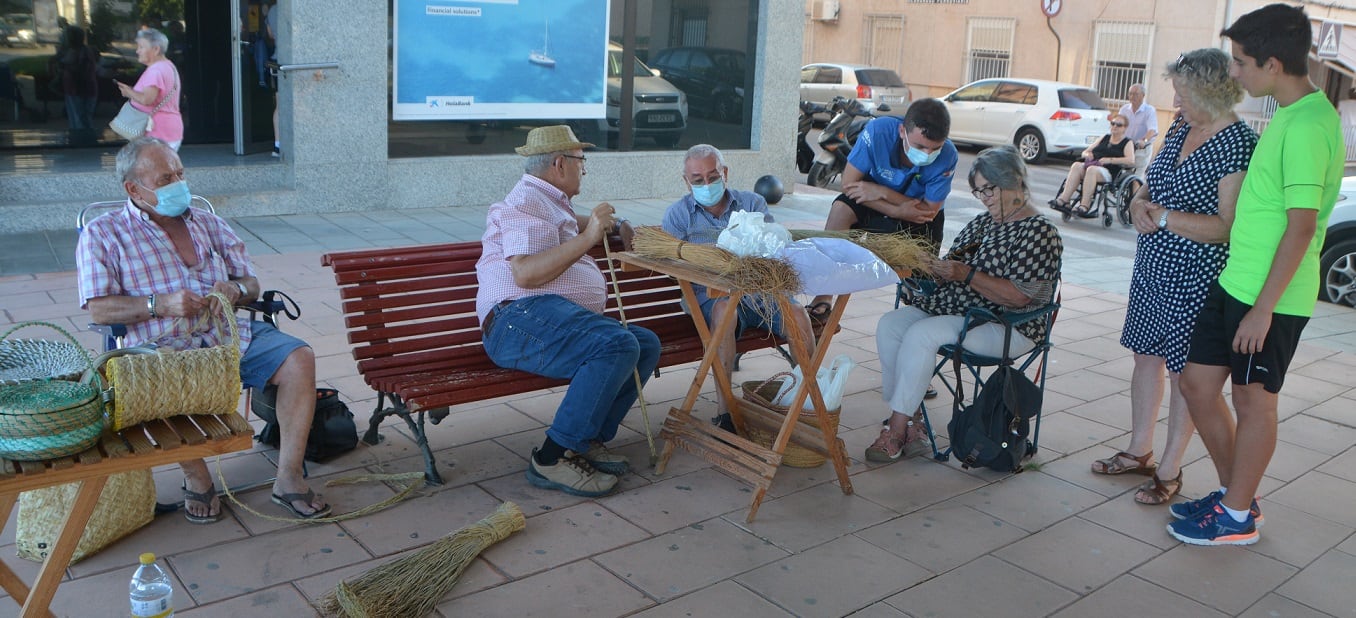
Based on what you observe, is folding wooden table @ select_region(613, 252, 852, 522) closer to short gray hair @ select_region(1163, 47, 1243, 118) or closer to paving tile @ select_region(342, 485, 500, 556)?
paving tile @ select_region(342, 485, 500, 556)

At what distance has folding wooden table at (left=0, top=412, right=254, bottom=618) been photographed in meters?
2.54

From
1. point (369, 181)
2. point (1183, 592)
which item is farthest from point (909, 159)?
point (369, 181)

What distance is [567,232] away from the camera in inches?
167

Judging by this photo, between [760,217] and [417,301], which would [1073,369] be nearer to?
[760,217]

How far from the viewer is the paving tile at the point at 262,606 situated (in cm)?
310

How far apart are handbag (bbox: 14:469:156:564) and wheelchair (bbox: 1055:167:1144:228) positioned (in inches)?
397

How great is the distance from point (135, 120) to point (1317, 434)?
767 centimetres

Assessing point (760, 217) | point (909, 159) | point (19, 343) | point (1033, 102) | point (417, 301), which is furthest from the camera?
point (1033, 102)

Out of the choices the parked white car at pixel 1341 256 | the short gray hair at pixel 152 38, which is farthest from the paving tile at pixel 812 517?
the short gray hair at pixel 152 38

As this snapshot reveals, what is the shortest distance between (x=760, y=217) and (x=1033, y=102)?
16.0 metres

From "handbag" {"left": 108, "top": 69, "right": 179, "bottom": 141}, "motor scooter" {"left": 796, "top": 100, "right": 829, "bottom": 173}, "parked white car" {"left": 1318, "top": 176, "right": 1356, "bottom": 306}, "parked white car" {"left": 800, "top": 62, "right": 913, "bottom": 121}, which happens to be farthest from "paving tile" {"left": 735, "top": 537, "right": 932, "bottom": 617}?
"parked white car" {"left": 800, "top": 62, "right": 913, "bottom": 121}

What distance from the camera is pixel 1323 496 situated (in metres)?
4.38

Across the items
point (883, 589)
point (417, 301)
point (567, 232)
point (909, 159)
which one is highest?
point (909, 159)

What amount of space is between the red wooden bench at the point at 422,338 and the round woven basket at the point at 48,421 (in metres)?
1.29
